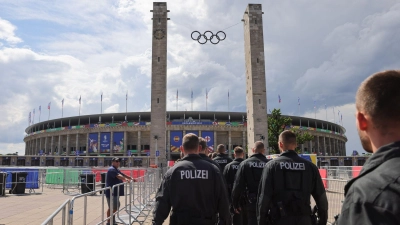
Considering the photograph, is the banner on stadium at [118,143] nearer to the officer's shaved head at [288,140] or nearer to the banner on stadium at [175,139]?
the banner on stadium at [175,139]

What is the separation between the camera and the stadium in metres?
66.4

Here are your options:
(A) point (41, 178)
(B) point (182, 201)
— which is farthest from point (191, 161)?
(A) point (41, 178)

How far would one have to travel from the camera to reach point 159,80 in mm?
47094

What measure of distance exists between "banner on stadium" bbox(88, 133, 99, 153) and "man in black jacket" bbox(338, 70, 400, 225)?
3247 inches

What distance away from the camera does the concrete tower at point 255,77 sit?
44875 mm

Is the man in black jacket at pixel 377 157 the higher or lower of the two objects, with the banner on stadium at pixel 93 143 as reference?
lower

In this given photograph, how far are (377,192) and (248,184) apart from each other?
5472mm

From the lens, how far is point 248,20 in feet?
155

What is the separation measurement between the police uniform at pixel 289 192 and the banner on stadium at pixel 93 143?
79.5 metres

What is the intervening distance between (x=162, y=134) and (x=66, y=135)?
49.5 metres

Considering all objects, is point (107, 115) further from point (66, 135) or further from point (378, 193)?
point (378, 193)

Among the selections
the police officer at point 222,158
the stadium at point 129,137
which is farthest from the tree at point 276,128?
the police officer at point 222,158

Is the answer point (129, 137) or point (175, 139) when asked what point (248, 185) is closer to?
point (175, 139)

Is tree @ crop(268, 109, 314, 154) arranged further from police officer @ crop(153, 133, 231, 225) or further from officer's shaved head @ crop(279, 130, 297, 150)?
police officer @ crop(153, 133, 231, 225)
